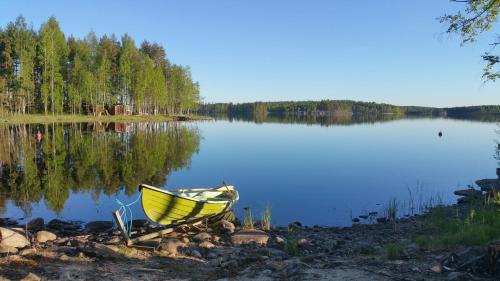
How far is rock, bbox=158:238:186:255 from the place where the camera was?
37.4 feet

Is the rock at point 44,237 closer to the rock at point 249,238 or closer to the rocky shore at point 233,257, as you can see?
the rocky shore at point 233,257

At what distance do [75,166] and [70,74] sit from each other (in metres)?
61.6

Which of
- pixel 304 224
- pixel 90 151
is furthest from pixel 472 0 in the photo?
pixel 90 151

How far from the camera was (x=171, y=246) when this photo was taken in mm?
11641

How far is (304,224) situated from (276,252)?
21.6 ft

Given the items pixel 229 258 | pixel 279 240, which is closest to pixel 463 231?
pixel 279 240

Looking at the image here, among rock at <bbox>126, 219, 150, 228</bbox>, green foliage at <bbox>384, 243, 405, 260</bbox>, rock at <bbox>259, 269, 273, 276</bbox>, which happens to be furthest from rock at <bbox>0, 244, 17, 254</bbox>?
green foliage at <bbox>384, 243, 405, 260</bbox>

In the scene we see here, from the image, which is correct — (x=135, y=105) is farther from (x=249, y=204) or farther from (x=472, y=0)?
(x=472, y=0)

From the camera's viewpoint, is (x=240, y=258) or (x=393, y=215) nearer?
(x=240, y=258)

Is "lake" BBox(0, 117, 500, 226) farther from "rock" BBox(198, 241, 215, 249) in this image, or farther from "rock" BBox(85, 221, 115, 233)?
"rock" BBox(198, 241, 215, 249)

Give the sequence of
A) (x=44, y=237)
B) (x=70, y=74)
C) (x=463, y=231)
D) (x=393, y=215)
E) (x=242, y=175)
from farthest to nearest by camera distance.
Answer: (x=70, y=74) → (x=242, y=175) → (x=393, y=215) → (x=44, y=237) → (x=463, y=231)

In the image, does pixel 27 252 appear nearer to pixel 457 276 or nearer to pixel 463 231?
pixel 457 276

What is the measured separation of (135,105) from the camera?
106 metres

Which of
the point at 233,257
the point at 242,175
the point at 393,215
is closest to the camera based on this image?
the point at 233,257
